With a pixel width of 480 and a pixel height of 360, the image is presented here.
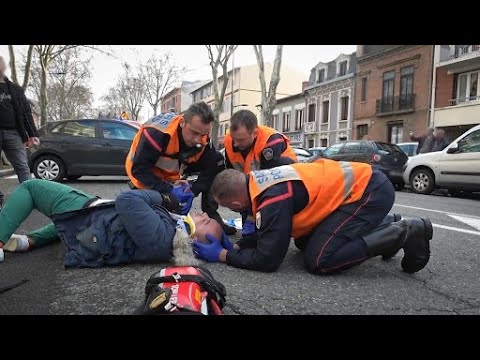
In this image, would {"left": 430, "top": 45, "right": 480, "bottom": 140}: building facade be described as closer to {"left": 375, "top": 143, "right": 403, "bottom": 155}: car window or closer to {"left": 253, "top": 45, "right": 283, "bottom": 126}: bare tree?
{"left": 253, "top": 45, "right": 283, "bottom": 126}: bare tree

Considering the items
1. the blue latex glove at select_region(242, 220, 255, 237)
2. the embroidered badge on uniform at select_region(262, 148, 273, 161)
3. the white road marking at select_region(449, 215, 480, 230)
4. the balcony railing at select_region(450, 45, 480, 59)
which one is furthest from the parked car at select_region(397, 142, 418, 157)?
the blue latex glove at select_region(242, 220, 255, 237)

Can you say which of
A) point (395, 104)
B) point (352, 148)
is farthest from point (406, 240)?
point (395, 104)

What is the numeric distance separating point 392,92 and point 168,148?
A: 82.9 ft

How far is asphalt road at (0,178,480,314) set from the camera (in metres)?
2.11

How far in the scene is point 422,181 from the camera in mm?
10148

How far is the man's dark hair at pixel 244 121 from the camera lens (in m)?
3.72

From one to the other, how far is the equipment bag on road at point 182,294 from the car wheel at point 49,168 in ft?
26.5

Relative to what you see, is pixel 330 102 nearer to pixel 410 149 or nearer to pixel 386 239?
pixel 410 149

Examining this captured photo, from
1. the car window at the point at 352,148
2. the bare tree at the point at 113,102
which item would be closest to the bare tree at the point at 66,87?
the bare tree at the point at 113,102

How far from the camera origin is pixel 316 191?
2.64m

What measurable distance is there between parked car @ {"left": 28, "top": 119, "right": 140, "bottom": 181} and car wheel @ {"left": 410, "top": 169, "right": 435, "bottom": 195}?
7.03 m
